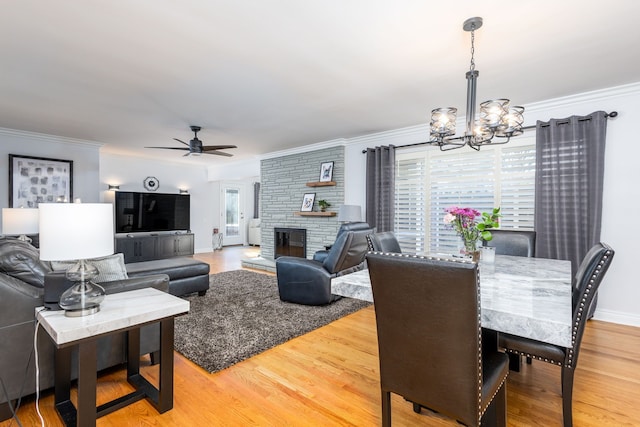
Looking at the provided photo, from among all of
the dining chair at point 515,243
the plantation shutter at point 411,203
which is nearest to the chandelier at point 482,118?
the dining chair at point 515,243

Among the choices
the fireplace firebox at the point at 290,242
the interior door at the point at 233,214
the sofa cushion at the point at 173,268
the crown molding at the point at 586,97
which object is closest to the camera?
the crown molding at the point at 586,97

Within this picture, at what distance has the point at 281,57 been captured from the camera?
2596mm

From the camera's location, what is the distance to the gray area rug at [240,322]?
100 inches

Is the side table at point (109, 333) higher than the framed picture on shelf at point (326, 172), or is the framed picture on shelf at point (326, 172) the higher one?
the framed picture on shelf at point (326, 172)

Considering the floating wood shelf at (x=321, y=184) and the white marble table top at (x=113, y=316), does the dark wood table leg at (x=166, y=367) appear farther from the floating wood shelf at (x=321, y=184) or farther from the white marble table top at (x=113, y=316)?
the floating wood shelf at (x=321, y=184)

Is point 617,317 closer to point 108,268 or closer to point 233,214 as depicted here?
point 108,268

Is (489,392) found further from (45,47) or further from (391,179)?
(391,179)

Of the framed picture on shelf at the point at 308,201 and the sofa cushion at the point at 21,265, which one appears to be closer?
the sofa cushion at the point at 21,265

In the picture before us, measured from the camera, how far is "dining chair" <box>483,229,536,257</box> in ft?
9.62

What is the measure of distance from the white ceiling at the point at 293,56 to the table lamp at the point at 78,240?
131 cm

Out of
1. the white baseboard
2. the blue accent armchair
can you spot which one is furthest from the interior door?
the white baseboard

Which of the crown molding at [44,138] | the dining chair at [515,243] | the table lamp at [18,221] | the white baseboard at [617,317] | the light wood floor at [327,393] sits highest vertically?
the crown molding at [44,138]

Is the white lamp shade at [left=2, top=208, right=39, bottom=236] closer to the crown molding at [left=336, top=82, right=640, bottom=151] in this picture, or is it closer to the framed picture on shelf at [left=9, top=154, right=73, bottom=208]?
the framed picture on shelf at [left=9, top=154, right=73, bottom=208]

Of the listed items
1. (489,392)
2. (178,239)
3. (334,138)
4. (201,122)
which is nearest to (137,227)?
(178,239)
